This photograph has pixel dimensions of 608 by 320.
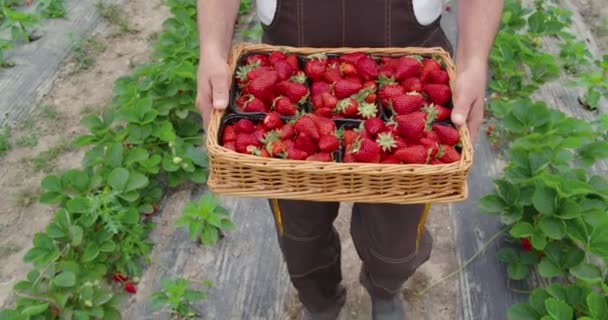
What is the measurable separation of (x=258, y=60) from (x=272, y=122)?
0.26m

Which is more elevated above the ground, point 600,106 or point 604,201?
point 604,201

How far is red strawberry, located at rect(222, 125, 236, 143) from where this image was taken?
148 cm

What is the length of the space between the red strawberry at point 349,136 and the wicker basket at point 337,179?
0.13m

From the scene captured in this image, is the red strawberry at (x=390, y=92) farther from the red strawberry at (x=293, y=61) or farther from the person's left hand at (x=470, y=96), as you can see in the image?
the red strawberry at (x=293, y=61)

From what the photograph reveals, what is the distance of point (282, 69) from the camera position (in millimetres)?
1593

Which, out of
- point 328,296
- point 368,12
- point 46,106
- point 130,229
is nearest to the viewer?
point 368,12

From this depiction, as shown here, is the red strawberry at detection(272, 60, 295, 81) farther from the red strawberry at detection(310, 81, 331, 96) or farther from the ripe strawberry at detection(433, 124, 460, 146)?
the ripe strawberry at detection(433, 124, 460, 146)

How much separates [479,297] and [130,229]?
1.56 m

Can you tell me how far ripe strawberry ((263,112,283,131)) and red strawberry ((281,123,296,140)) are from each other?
1.2 inches

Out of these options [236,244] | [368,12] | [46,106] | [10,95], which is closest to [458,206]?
[236,244]

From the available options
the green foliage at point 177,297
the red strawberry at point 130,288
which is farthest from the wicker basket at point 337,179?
the red strawberry at point 130,288

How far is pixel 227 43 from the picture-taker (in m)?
1.63

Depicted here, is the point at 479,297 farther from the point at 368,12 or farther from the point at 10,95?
the point at 10,95

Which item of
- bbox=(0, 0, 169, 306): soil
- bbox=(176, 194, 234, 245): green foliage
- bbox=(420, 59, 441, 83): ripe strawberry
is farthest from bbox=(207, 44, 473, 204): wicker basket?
bbox=(0, 0, 169, 306): soil
